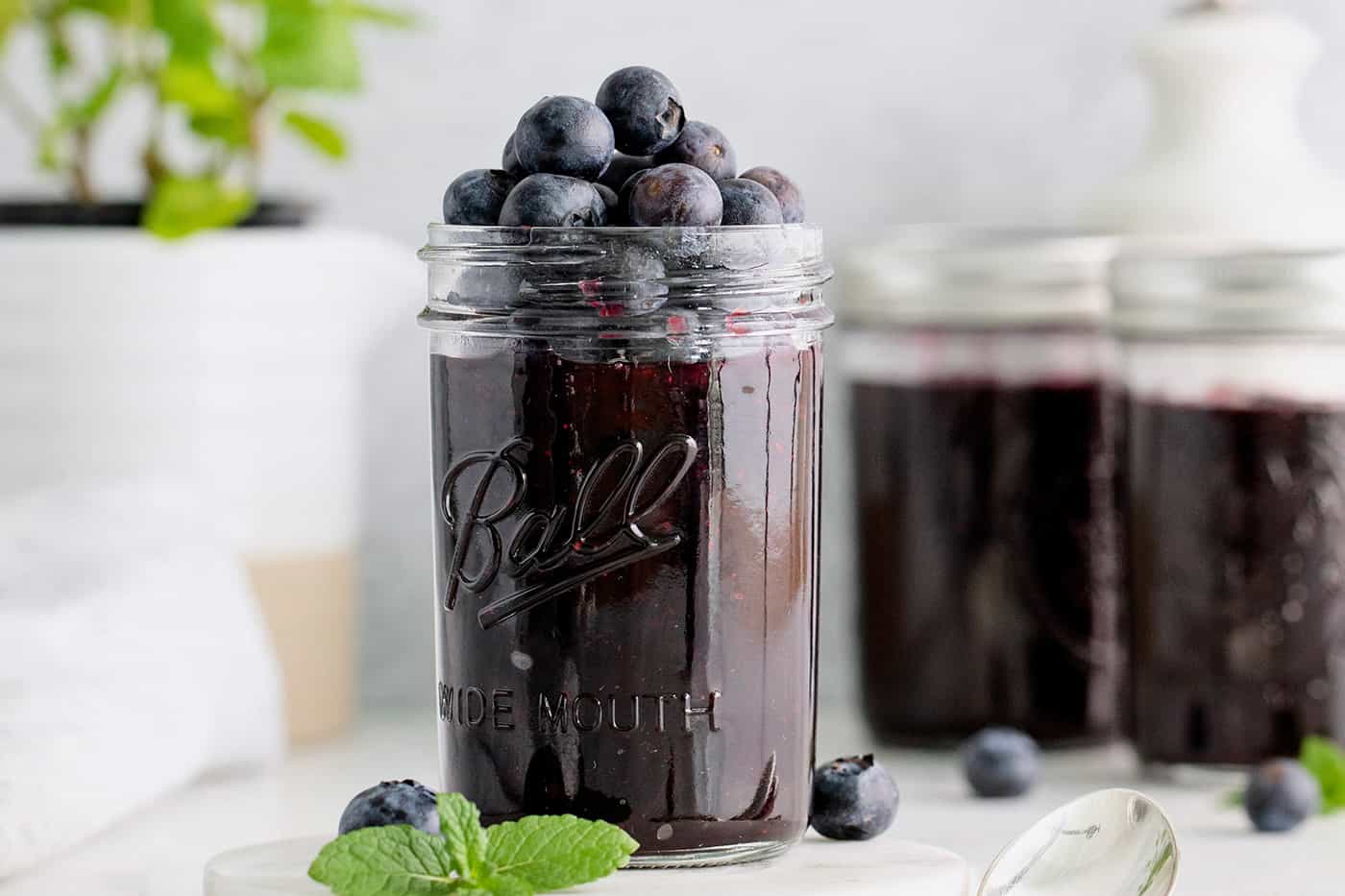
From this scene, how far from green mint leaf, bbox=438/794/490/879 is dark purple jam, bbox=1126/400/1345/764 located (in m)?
0.66

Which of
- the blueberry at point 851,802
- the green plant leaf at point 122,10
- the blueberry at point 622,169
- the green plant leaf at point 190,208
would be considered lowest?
the blueberry at point 851,802

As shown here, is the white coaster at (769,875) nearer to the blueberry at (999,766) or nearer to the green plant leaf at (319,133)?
the blueberry at (999,766)

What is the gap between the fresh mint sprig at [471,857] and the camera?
2.35 ft

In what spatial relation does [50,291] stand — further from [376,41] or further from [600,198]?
[600,198]

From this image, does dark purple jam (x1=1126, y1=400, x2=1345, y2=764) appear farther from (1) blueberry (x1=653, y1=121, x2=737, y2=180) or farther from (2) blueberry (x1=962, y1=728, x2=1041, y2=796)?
(1) blueberry (x1=653, y1=121, x2=737, y2=180)

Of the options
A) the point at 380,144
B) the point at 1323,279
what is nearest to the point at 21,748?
the point at 380,144

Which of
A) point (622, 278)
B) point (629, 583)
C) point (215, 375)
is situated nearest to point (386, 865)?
point (629, 583)

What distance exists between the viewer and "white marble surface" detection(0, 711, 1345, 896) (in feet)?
3.18

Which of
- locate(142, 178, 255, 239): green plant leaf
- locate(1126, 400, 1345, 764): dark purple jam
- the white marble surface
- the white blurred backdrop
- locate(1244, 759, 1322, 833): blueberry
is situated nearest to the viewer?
the white marble surface

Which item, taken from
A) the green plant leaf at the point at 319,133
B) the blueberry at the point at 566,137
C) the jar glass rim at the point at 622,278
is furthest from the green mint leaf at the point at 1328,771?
the green plant leaf at the point at 319,133

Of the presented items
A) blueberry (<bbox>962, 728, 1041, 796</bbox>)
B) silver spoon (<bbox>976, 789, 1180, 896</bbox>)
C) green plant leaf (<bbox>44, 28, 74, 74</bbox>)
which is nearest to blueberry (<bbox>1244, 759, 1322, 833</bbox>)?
blueberry (<bbox>962, 728, 1041, 796</bbox>)

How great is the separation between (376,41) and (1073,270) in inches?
27.9

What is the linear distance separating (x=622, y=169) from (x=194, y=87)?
2.23ft

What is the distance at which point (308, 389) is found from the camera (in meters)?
1.38
